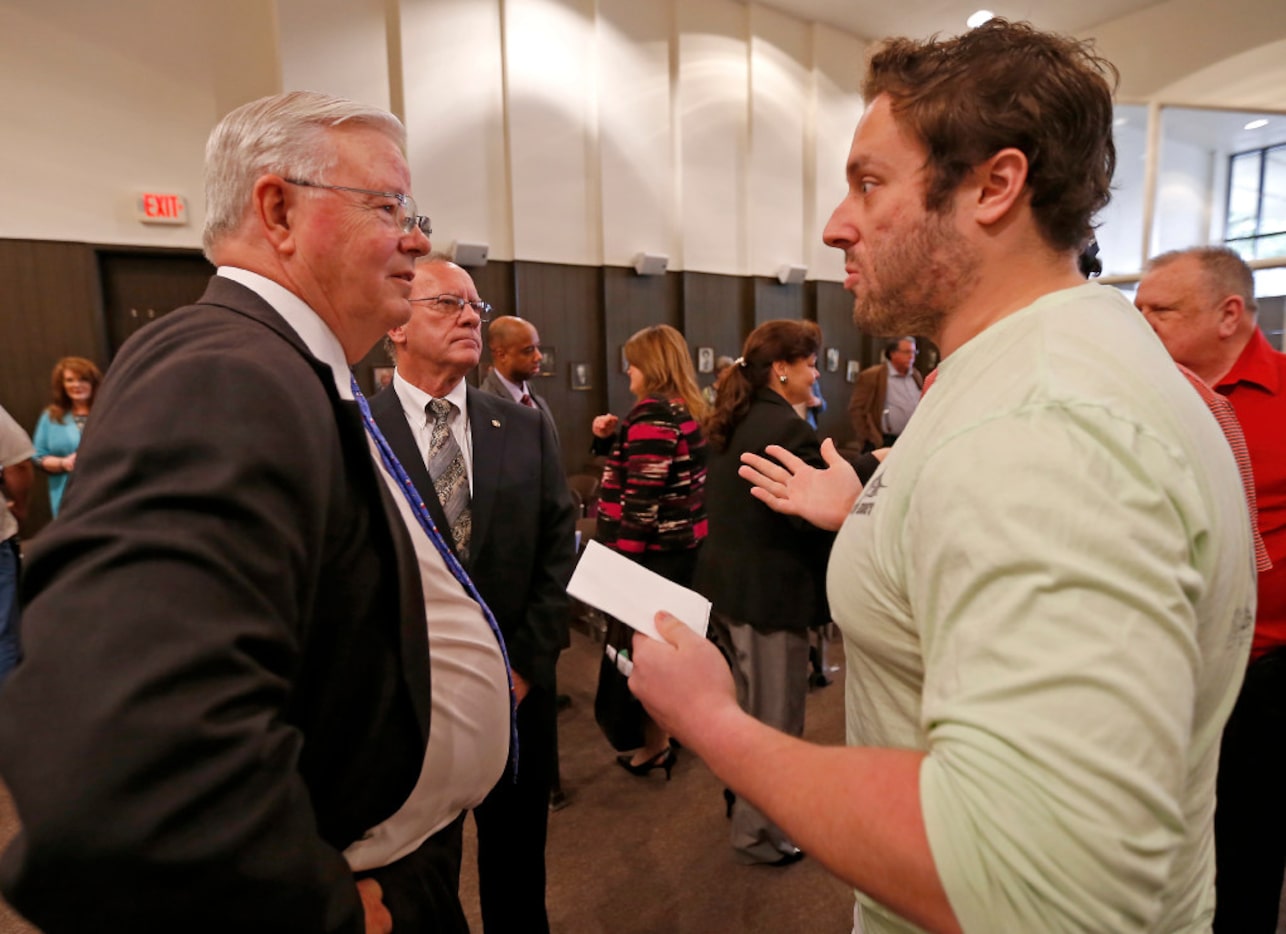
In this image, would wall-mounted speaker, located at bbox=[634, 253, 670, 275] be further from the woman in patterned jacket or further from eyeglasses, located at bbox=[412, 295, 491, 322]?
eyeglasses, located at bbox=[412, 295, 491, 322]

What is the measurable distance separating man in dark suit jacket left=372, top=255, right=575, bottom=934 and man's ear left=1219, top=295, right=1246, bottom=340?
2.04 m

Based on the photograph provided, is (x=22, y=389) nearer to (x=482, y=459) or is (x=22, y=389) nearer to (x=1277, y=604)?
(x=482, y=459)

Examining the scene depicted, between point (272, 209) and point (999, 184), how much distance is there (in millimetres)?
994

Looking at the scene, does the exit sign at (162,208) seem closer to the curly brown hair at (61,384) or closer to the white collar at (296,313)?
the curly brown hair at (61,384)

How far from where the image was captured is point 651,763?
3162mm

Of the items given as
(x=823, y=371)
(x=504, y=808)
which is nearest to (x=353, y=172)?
(x=504, y=808)

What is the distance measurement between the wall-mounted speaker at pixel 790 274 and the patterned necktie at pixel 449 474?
7.42 meters

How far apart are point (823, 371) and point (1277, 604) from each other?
7610mm

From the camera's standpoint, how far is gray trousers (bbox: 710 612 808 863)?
256 centimetres

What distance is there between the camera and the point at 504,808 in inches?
76.0

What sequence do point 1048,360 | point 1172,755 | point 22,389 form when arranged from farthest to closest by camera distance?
point 22,389
point 1048,360
point 1172,755

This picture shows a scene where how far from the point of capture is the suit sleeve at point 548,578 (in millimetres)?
1996

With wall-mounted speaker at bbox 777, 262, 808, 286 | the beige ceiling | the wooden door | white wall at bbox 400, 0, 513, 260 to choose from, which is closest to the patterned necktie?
white wall at bbox 400, 0, 513, 260

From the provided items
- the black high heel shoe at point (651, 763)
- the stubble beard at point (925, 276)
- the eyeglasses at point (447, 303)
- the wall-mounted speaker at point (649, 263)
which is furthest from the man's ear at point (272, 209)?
the wall-mounted speaker at point (649, 263)
